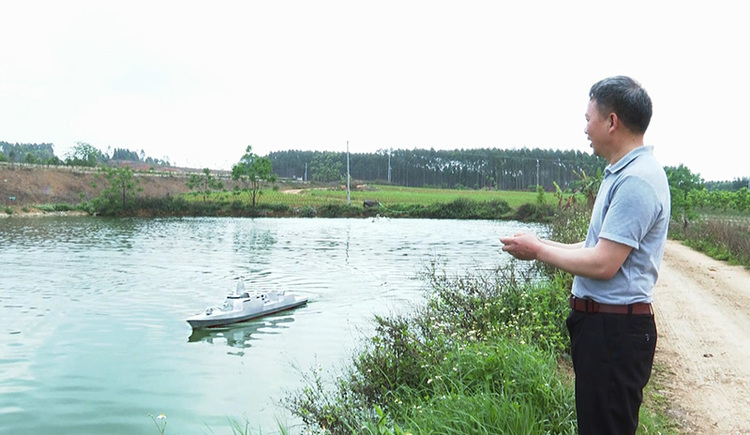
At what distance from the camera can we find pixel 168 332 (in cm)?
1125

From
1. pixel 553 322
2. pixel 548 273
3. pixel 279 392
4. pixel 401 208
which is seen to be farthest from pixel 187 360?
pixel 401 208

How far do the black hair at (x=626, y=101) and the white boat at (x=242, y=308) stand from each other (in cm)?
1003

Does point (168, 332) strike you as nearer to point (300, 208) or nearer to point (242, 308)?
point (242, 308)

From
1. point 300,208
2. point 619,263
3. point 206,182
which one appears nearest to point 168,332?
point 619,263

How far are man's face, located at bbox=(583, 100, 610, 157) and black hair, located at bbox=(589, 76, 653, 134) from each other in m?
0.03

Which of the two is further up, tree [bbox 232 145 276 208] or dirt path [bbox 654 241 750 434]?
tree [bbox 232 145 276 208]

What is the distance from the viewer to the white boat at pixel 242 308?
11469 mm

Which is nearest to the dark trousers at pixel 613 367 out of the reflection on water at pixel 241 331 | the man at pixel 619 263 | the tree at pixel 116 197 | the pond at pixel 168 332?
the man at pixel 619 263

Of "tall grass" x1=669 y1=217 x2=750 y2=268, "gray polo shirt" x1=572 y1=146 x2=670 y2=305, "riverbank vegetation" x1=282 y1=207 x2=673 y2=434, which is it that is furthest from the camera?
"tall grass" x1=669 y1=217 x2=750 y2=268

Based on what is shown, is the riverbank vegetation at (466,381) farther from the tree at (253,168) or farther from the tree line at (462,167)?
the tree line at (462,167)

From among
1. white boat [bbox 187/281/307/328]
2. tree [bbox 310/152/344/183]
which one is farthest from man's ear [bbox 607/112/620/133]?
tree [bbox 310/152/344/183]

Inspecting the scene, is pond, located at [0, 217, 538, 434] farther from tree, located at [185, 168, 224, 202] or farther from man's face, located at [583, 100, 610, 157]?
tree, located at [185, 168, 224, 202]

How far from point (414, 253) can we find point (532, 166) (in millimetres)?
102605

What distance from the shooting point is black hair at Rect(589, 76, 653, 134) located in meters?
2.46
